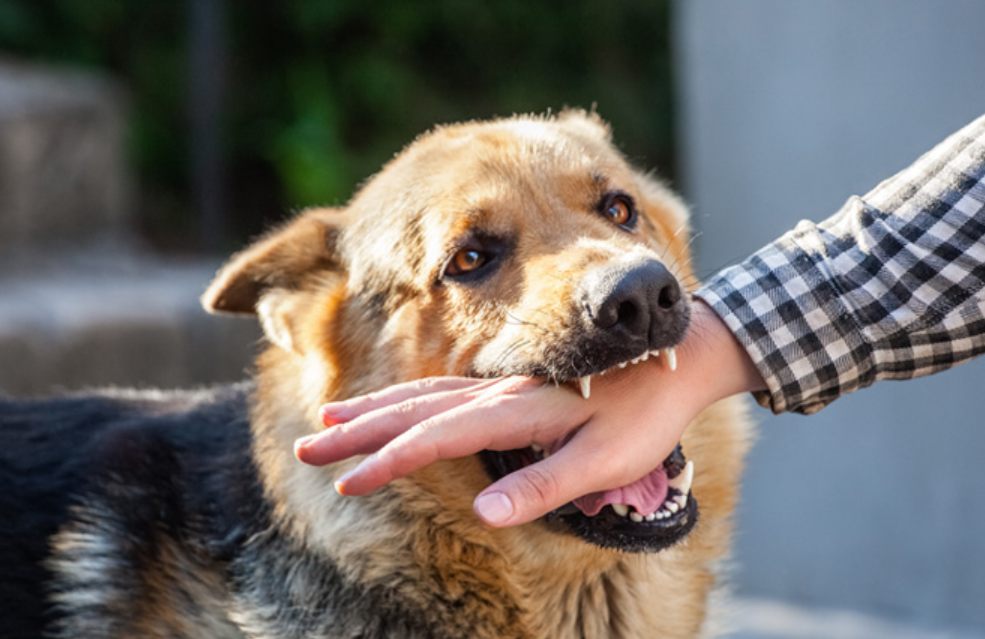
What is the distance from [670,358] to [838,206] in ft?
11.5

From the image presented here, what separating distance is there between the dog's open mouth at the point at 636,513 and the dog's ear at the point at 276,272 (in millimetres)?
879

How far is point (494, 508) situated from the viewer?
7.25 ft

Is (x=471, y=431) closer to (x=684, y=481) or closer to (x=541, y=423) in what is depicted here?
(x=541, y=423)

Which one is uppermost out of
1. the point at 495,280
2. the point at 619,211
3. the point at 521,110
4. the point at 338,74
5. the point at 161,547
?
the point at 338,74

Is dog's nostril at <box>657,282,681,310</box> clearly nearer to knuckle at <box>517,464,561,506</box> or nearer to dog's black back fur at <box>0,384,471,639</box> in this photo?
knuckle at <box>517,464,561,506</box>

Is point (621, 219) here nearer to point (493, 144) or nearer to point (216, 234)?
point (493, 144)

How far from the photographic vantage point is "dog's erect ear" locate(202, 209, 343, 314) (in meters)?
3.26

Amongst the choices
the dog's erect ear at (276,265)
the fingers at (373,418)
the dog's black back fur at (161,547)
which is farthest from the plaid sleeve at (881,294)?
the dog's erect ear at (276,265)

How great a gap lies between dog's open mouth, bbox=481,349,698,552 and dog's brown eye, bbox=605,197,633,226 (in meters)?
0.74

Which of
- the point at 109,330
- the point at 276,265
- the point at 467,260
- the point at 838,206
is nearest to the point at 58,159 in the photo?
the point at 109,330

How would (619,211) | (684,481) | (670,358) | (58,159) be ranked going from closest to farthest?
(670,358) → (684,481) → (619,211) → (58,159)

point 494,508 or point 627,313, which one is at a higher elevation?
point 627,313

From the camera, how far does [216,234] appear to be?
8.71 metres

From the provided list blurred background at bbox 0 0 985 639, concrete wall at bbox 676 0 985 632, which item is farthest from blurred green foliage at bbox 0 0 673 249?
concrete wall at bbox 676 0 985 632
